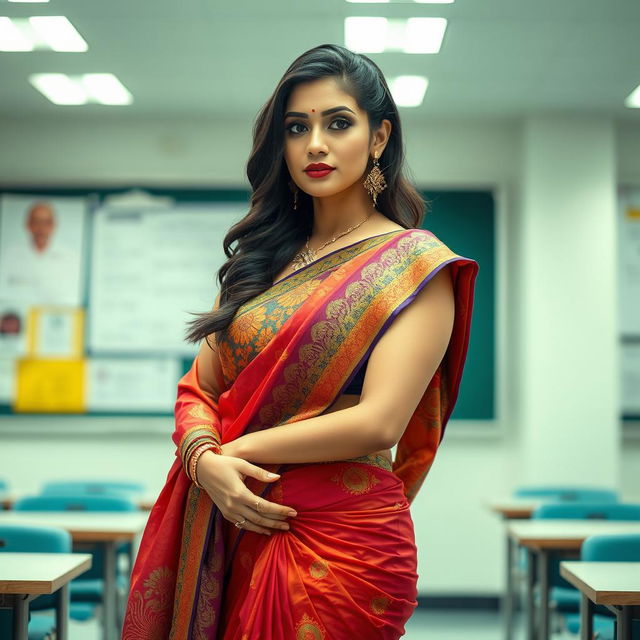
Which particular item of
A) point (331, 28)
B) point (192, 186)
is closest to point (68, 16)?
point (331, 28)

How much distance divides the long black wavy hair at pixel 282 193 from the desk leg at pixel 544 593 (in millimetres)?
1854

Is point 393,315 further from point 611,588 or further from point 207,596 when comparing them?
point 611,588

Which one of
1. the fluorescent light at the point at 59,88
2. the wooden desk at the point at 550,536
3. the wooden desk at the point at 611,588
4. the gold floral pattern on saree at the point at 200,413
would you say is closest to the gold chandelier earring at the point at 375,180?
the gold floral pattern on saree at the point at 200,413

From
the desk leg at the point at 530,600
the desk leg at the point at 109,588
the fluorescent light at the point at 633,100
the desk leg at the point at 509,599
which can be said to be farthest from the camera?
the fluorescent light at the point at 633,100

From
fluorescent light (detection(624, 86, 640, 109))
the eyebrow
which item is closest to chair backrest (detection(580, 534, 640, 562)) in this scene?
the eyebrow

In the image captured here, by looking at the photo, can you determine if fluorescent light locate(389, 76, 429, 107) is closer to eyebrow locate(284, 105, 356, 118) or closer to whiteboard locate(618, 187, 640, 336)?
whiteboard locate(618, 187, 640, 336)

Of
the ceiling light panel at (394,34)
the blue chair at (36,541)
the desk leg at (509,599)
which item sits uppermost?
the ceiling light panel at (394,34)

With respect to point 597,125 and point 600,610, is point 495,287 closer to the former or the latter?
point 597,125

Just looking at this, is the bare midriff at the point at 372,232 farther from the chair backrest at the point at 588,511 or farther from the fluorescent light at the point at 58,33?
the fluorescent light at the point at 58,33

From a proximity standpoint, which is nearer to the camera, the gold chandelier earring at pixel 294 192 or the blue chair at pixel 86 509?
the gold chandelier earring at pixel 294 192

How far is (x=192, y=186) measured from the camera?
207 inches

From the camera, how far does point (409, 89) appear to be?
15.2 feet

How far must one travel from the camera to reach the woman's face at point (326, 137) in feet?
4.55

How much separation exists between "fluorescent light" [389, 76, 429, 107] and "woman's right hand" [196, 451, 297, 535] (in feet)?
11.4
